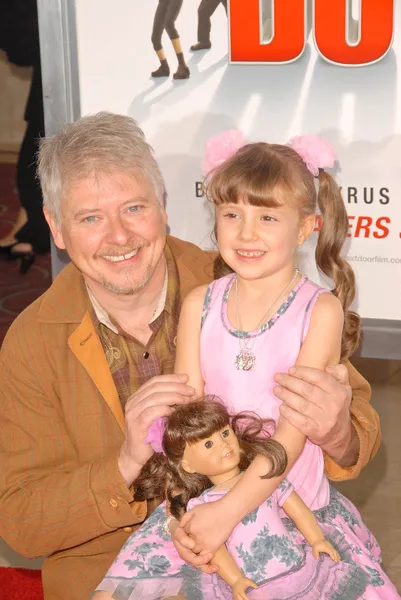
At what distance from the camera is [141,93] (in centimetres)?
448

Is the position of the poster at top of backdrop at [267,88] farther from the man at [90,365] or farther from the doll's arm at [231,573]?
the doll's arm at [231,573]

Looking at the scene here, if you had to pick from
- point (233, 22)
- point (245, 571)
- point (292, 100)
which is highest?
point (233, 22)

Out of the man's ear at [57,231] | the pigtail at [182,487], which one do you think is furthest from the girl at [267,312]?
the man's ear at [57,231]

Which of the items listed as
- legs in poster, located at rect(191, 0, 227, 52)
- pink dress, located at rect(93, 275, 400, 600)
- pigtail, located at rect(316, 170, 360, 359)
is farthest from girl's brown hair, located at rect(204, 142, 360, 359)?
legs in poster, located at rect(191, 0, 227, 52)

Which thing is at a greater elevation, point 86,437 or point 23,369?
point 23,369

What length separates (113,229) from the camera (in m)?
2.85

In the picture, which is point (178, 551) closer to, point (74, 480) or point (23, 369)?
point (74, 480)

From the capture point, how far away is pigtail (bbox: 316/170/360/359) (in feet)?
8.85

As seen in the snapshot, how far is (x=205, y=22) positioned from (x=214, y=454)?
8.12 ft

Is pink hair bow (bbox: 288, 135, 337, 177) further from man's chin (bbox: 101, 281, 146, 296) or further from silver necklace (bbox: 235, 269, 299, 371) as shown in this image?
man's chin (bbox: 101, 281, 146, 296)

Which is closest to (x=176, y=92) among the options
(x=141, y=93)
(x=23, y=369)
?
(x=141, y=93)

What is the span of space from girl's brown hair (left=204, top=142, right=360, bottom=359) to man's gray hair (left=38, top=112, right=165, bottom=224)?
0.31 m

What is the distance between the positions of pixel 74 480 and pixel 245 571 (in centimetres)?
63

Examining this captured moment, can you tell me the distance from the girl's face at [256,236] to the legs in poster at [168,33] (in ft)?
6.54
